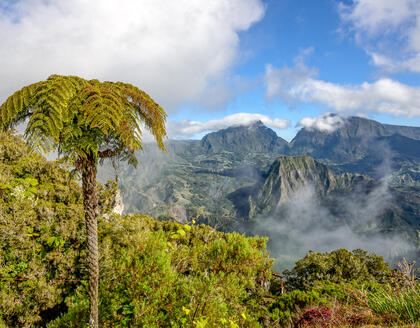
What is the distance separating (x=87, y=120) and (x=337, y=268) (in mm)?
39312

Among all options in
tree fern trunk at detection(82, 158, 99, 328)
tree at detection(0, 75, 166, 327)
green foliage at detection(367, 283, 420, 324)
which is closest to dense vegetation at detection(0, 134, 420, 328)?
green foliage at detection(367, 283, 420, 324)

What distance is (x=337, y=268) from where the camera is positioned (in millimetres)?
32406

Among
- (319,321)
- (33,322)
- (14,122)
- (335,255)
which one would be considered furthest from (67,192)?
(335,255)

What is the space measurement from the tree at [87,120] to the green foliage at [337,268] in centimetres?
3402

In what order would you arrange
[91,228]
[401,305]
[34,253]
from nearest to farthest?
1. [401,305]
2. [91,228]
3. [34,253]

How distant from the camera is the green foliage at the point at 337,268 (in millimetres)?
31781

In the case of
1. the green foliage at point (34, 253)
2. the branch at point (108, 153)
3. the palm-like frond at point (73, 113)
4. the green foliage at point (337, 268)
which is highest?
the palm-like frond at point (73, 113)

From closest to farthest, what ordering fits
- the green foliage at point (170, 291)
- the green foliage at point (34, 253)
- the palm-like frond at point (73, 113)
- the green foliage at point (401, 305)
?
the palm-like frond at point (73, 113), the green foliage at point (401, 305), the green foliage at point (170, 291), the green foliage at point (34, 253)

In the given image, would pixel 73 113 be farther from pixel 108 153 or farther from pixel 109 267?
pixel 109 267

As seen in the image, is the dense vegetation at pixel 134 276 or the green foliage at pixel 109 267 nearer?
the dense vegetation at pixel 134 276

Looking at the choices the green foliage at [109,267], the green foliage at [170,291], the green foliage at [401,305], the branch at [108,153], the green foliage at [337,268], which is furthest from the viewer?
the green foliage at [337,268]

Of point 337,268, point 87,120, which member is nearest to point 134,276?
point 87,120

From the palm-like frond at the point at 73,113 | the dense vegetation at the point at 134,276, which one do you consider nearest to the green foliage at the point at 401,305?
the dense vegetation at the point at 134,276

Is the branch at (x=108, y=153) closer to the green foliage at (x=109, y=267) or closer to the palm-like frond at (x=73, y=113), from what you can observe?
the palm-like frond at (x=73, y=113)
